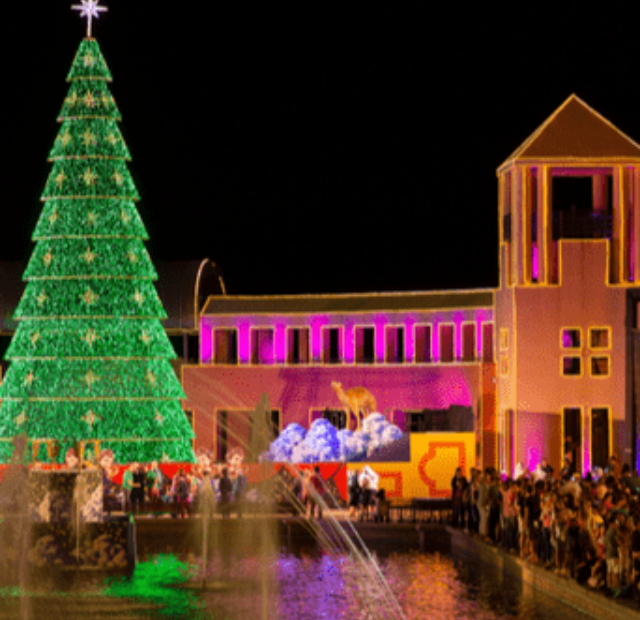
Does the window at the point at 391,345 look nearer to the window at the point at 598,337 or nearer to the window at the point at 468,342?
the window at the point at 468,342

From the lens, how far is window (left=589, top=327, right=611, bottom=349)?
39.0m

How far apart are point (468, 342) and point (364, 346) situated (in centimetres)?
383

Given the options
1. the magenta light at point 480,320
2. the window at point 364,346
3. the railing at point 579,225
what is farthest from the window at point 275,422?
the railing at point 579,225

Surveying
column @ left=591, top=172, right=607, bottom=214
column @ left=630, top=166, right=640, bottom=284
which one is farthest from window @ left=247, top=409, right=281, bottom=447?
column @ left=630, top=166, right=640, bottom=284

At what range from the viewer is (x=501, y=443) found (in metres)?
40.2

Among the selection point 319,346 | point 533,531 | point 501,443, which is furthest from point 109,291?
point 533,531

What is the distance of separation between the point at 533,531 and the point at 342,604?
14.5ft

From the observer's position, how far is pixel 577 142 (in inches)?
1554

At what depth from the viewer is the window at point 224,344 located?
46.2 meters

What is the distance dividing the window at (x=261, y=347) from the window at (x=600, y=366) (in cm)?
1149

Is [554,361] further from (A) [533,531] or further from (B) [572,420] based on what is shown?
(A) [533,531]

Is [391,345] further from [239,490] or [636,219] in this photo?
[239,490]

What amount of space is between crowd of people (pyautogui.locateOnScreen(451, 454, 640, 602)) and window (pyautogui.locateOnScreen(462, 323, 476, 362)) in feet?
45.3

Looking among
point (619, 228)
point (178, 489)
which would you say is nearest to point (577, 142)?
point (619, 228)
